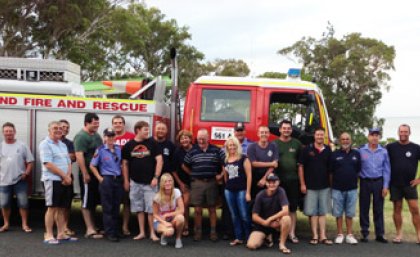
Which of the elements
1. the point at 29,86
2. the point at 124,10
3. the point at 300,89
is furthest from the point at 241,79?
the point at 124,10

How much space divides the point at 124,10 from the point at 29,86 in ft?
50.4

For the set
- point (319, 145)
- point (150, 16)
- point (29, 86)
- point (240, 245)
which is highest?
point (150, 16)

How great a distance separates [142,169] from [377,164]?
3.43 meters

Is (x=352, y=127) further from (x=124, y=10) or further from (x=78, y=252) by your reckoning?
(x=78, y=252)

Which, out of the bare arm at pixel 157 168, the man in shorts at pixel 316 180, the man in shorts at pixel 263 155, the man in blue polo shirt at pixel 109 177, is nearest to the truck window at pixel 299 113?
the man in shorts at pixel 316 180

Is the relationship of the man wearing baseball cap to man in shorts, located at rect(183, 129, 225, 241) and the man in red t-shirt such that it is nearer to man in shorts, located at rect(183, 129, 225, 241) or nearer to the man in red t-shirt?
man in shorts, located at rect(183, 129, 225, 241)

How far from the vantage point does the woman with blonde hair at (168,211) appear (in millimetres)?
6832

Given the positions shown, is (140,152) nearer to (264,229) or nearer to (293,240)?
(264,229)

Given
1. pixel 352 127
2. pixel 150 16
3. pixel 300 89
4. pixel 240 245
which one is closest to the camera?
pixel 240 245

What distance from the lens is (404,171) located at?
24.5 feet

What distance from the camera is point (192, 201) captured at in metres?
7.18

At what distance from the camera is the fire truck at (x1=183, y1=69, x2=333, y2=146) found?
25.2 feet

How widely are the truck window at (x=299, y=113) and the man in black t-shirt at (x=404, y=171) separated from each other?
1217 mm

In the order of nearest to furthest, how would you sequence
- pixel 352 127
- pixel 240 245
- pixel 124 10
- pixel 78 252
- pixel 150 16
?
1. pixel 78 252
2. pixel 240 245
3. pixel 124 10
4. pixel 352 127
5. pixel 150 16
